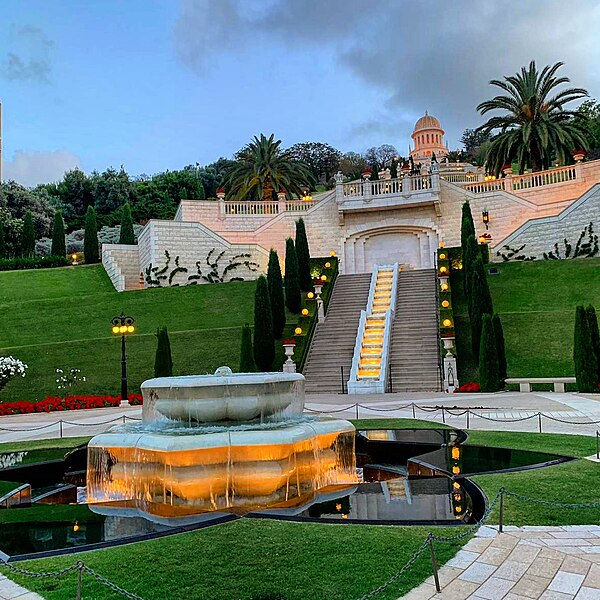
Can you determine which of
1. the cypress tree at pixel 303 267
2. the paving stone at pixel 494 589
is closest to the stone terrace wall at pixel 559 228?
the cypress tree at pixel 303 267

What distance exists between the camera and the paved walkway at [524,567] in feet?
12.6

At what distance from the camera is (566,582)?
3971 millimetres

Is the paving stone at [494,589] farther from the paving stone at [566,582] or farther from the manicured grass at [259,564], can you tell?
the manicured grass at [259,564]

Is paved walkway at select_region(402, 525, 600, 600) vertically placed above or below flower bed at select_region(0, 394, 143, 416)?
above

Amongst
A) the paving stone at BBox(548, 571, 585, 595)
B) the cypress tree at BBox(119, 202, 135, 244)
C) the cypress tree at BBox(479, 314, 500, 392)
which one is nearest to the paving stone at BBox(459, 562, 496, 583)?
the paving stone at BBox(548, 571, 585, 595)

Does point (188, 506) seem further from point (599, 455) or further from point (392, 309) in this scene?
point (392, 309)

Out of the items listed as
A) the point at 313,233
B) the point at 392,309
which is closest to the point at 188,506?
the point at 392,309

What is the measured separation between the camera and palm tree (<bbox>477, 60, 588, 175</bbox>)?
34875 mm

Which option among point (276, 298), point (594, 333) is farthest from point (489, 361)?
point (276, 298)

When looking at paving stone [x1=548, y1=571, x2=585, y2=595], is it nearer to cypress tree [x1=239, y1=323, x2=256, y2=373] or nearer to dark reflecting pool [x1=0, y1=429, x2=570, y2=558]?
dark reflecting pool [x1=0, y1=429, x2=570, y2=558]

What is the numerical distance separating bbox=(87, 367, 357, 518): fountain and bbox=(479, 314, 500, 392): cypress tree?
438 inches

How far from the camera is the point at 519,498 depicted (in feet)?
19.2

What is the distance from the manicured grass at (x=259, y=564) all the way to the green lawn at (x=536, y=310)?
15.9 m

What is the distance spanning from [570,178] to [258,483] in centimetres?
3048
